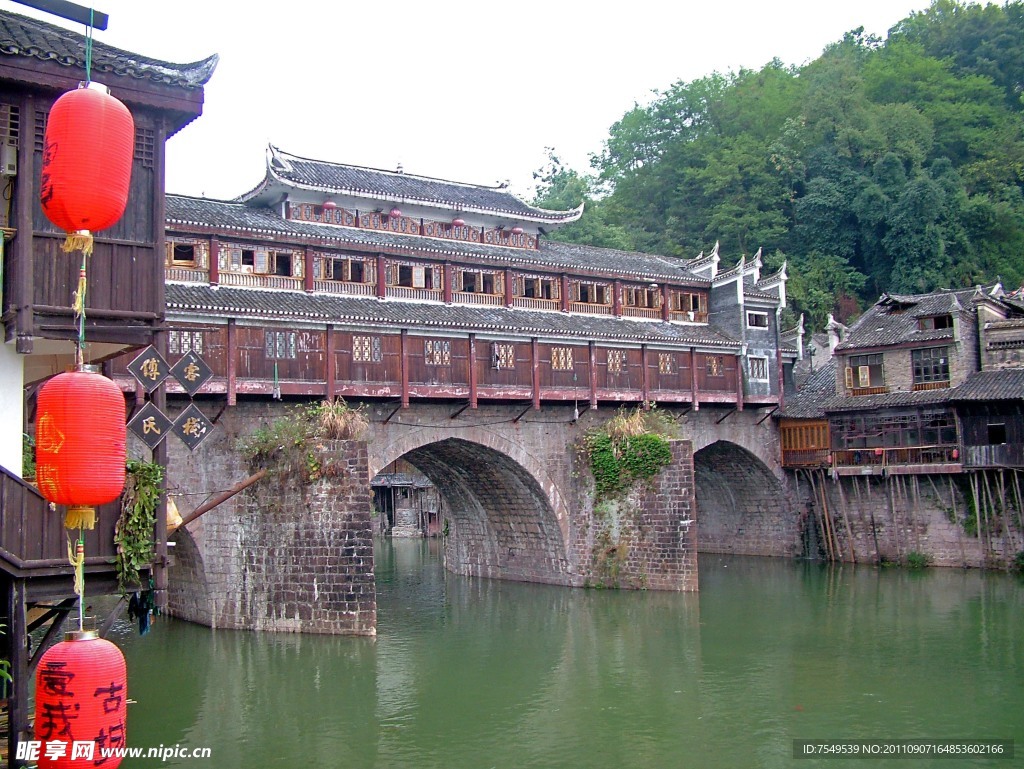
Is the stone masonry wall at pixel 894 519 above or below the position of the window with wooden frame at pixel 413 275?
below

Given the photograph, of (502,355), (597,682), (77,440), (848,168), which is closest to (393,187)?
(502,355)

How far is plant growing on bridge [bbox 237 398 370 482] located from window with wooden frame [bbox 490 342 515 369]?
5.09 metres

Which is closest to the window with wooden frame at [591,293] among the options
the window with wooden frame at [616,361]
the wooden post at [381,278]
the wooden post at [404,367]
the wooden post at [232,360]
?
the window with wooden frame at [616,361]

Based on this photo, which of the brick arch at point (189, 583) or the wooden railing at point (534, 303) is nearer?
the brick arch at point (189, 583)

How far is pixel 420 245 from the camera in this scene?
28734 millimetres

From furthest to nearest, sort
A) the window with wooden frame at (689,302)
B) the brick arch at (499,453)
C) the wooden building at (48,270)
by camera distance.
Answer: the window with wooden frame at (689,302)
the brick arch at (499,453)
the wooden building at (48,270)

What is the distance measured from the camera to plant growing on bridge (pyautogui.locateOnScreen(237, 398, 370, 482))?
22422 mm

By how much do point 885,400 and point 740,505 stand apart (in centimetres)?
750

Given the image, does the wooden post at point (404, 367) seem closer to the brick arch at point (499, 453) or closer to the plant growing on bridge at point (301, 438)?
the brick arch at point (499, 453)

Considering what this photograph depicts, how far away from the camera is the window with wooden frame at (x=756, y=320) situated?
33.9m

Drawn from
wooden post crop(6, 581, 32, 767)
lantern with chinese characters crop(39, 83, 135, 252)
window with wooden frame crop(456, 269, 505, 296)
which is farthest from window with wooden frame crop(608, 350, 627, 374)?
wooden post crop(6, 581, 32, 767)

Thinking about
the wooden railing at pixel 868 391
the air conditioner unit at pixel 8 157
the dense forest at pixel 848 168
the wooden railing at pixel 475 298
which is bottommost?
the wooden railing at pixel 868 391

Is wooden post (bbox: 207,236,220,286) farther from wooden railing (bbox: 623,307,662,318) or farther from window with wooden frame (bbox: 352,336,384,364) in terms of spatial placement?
wooden railing (bbox: 623,307,662,318)

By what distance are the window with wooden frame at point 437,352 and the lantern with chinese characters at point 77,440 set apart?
15885mm
